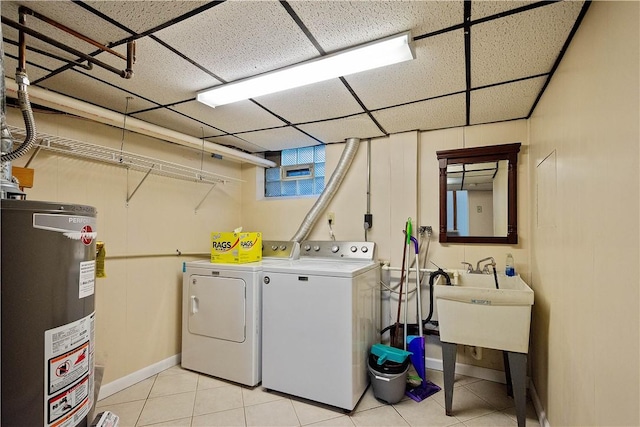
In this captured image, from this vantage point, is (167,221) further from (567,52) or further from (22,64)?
(567,52)

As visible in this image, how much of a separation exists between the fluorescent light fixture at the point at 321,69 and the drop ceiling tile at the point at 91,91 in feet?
1.73

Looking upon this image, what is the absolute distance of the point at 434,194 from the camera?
273 cm

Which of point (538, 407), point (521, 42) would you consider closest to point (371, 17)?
point (521, 42)

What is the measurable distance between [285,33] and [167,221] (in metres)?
2.09

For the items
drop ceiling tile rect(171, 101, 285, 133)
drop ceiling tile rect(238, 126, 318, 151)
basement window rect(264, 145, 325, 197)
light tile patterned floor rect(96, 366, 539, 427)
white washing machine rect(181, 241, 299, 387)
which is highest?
drop ceiling tile rect(171, 101, 285, 133)

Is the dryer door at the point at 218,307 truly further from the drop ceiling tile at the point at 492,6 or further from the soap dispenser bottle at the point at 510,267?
the drop ceiling tile at the point at 492,6

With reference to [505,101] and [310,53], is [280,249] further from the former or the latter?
[505,101]

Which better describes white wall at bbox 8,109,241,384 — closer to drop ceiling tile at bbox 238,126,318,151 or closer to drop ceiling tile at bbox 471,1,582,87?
drop ceiling tile at bbox 238,126,318,151

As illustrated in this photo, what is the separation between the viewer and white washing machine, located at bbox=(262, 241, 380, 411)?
2062 mm

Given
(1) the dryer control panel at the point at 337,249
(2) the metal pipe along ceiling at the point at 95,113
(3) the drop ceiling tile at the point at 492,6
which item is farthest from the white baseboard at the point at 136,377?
(3) the drop ceiling tile at the point at 492,6

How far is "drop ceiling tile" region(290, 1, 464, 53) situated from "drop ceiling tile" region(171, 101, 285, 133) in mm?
957

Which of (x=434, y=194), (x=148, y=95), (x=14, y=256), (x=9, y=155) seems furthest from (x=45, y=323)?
(x=434, y=194)

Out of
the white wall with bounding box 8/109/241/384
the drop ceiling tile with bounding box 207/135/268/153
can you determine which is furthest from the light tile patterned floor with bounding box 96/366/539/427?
the drop ceiling tile with bounding box 207/135/268/153

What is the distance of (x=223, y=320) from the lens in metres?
2.47
